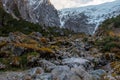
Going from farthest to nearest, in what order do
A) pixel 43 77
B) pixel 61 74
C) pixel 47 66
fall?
1. pixel 47 66
2. pixel 43 77
3. pixel 61 74

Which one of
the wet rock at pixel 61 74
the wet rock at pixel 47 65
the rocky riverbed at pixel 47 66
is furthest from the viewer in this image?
the wet rock at pixel 47 65

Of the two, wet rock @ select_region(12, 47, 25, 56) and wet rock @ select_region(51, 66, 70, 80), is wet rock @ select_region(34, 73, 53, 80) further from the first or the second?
wet rock @ select_region(12, 47, 25, 56)

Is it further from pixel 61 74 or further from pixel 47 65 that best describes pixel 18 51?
pixel 61 74

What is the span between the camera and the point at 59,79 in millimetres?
14219

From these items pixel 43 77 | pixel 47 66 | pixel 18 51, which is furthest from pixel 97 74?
pixel 18 51

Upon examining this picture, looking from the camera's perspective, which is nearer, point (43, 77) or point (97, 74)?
point (43, 77)

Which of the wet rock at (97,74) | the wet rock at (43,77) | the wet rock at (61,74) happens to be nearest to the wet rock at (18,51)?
Result: the wet rock at (97,74)

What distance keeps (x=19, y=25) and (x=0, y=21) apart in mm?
5461

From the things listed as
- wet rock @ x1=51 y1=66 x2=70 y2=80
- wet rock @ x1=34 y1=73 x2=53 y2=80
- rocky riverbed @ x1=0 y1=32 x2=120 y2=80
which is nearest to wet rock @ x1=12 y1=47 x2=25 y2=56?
rocky riverbed @ x1=0 y1=32 x2=120 y2=80

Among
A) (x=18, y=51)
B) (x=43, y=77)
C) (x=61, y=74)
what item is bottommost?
(x=43, y=77)

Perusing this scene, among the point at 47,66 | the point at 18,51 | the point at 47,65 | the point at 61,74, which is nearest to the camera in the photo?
the point at 61,74

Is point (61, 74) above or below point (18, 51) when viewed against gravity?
below

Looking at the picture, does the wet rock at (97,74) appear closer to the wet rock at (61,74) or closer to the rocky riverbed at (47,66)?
the rocky riverbed at (47,66)

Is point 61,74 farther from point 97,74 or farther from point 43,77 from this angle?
point 97,74
